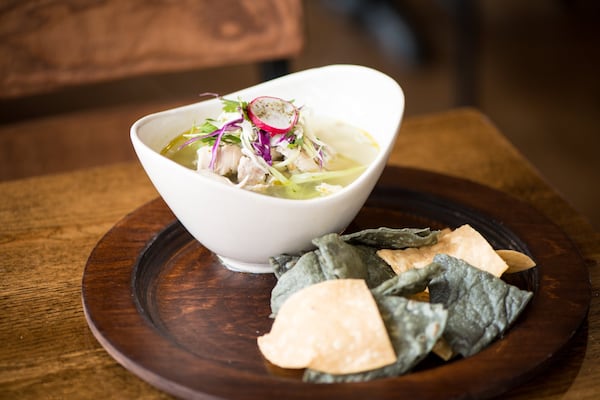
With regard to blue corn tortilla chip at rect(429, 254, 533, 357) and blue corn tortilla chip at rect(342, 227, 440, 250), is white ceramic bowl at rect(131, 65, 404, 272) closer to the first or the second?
blue corn tortilla chip at rect(342, 227, 440, 250)

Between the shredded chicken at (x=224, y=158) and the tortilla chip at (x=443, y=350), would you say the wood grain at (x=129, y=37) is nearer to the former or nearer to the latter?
the shredded chicken at (x=224, y=158)

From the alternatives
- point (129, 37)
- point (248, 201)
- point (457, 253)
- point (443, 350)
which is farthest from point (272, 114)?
point (129, 37)

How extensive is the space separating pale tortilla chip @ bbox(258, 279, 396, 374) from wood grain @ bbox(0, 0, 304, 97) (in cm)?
126

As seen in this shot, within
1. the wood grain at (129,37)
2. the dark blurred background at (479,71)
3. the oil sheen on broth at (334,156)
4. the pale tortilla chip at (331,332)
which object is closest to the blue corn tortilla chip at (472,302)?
the pale tortilla chip at (331,332)

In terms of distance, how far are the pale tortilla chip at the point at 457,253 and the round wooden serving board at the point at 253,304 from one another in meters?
0.07

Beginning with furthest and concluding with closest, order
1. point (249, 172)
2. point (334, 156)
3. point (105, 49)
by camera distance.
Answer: point (105, 49) → point (334, 156) → point (249, 172)

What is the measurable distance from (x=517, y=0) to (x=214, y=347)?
4.41m

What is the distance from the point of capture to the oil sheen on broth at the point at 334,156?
1138mm

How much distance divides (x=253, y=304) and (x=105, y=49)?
3.83 feet

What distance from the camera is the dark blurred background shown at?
3.38 m

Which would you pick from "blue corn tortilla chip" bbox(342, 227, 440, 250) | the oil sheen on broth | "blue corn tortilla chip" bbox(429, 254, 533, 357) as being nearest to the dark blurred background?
the oil sheen on broth

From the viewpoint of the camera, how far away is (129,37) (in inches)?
80.2

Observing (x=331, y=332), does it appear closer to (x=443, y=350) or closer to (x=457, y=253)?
(x=443, y=350)

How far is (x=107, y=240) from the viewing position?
47.1 inches
